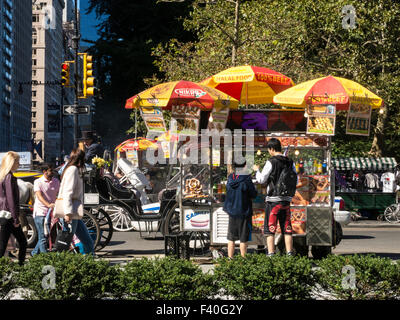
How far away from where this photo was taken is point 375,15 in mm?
24609

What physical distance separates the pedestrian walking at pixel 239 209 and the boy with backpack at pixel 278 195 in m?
0.27

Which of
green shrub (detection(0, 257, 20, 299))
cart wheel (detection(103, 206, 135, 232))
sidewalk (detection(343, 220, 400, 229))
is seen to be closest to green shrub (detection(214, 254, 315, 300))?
green shrub (detection(0, 257, 20, 299))

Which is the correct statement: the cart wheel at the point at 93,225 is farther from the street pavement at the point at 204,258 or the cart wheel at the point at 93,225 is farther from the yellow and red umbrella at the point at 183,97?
the yellow and red umbrella at the point at 183,97

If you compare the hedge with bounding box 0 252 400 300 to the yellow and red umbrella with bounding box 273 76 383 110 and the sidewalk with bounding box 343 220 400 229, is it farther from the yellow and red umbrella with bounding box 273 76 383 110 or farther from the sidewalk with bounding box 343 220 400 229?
the sidewalk with bounding box 343 220 400 229

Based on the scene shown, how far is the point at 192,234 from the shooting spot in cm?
1250

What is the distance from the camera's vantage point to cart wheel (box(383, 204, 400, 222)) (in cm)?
2369

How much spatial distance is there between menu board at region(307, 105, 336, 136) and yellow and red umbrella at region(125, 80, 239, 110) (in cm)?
143

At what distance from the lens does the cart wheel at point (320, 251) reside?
12273mm

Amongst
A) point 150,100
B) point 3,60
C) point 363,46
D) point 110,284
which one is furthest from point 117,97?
point 3,60

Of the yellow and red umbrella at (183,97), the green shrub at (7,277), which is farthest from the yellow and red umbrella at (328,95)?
the green shrub at (7,277)

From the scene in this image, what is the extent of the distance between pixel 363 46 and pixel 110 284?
20.5 meters

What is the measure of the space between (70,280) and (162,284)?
93 cm

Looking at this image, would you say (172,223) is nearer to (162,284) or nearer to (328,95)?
(328,95)
